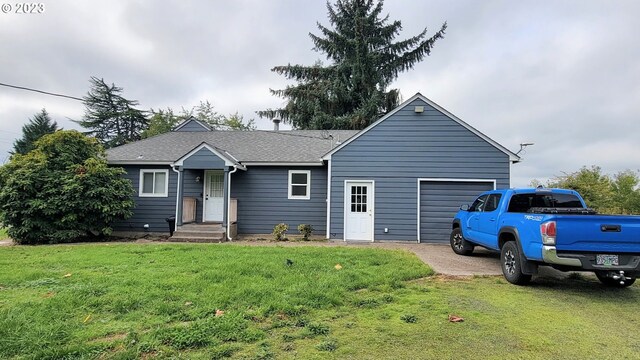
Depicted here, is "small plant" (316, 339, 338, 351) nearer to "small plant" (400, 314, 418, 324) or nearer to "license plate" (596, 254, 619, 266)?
"small plant" (400, 314, 418, 324)

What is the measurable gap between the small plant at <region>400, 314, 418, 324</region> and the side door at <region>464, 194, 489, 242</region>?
14.7ft

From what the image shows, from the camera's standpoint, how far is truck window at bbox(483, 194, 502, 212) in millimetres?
6876

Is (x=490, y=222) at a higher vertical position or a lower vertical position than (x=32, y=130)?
lower

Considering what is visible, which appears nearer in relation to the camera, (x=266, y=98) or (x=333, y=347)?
(x=333, y=347)

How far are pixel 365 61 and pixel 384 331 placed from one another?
2307 centimetres

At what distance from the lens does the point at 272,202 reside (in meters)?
12.0

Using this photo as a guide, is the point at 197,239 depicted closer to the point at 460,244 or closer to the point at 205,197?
the point at 205,197

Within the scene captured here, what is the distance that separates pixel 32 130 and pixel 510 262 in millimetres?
52706


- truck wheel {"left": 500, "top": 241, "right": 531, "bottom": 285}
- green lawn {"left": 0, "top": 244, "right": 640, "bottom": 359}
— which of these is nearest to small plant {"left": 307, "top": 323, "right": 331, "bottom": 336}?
green lawn {"left": 0, "top": 244, "right": 640, "bottom": 359}

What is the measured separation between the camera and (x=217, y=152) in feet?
36.6

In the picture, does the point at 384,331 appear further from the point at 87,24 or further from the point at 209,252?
the point at 87,24

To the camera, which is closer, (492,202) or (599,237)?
(599,237)

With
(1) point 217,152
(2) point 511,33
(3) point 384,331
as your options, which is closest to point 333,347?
(3) point 384,331

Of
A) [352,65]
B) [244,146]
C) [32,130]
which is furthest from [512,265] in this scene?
[32,130]
